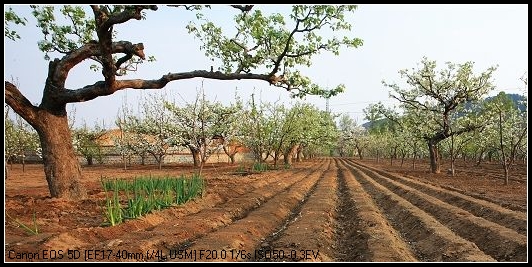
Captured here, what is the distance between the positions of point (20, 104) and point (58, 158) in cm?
150

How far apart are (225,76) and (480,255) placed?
702 centimetres

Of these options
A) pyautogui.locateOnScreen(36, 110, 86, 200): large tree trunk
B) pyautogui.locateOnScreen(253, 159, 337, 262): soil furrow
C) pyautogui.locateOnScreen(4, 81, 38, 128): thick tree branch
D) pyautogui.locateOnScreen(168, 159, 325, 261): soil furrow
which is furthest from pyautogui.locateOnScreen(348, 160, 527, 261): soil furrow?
pyautogui.locateOnScreen(4, 81, 38, 128): thick tree branch

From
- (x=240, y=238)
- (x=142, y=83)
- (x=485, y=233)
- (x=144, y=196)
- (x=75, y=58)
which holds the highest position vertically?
(x=75, y=58)

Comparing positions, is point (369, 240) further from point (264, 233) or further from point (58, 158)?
point (58, 158)

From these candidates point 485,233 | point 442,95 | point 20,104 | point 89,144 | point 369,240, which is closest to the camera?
point 369,240

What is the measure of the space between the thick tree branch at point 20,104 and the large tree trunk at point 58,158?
0.17 meters

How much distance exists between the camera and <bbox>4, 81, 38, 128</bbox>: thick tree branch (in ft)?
30.5

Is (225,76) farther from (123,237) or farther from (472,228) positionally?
(472,228)

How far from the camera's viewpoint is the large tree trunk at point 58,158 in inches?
384

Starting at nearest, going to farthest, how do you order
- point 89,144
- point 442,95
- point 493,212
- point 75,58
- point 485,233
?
1. point 485,233
2. point 75,58
3. point 493,212
4. point 442,95
5. point 89,144

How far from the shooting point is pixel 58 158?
984 cm

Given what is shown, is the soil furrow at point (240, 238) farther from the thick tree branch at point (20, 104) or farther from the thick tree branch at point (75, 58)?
the thick tree branch at point (20, 104)

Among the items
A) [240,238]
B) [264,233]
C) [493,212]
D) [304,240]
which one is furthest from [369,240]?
[493,212]

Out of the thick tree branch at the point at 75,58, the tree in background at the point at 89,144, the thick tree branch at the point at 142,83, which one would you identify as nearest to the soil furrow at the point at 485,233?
the thick tree branch at the point at 142,83
